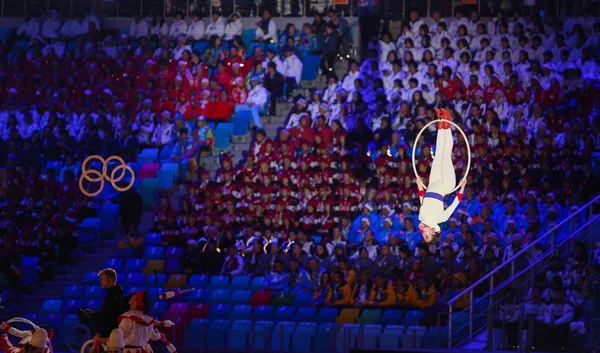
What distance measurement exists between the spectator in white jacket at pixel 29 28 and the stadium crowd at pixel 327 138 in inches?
11.9

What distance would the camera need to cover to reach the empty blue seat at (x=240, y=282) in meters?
19.2

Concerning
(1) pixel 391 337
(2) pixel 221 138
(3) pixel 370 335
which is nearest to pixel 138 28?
(2) pixel 221 138

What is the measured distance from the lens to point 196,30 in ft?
81.0

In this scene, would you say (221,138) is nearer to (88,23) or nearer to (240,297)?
(240,297)

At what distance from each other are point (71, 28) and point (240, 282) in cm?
898

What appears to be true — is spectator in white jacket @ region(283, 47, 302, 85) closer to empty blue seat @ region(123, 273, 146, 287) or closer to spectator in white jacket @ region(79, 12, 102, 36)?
spectator in white jacket @ region(79, 12, 102, 36)

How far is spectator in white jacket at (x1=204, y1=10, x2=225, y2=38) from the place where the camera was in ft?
80.5

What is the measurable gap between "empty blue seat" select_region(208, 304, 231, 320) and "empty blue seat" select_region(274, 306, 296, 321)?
0.81m

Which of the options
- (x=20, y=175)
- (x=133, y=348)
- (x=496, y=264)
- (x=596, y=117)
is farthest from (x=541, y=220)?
(x=20, y=175)

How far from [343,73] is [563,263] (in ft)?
25.0

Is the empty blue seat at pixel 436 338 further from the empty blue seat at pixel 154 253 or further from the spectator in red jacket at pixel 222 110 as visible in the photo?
the spectator in red jacket at pixel 222 110

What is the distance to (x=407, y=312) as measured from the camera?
17531 mm

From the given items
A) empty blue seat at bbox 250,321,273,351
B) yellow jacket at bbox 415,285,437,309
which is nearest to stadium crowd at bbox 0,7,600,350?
yellow jacket at bbox 415,285,437,309

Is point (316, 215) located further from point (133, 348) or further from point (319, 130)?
point (133, 348)
